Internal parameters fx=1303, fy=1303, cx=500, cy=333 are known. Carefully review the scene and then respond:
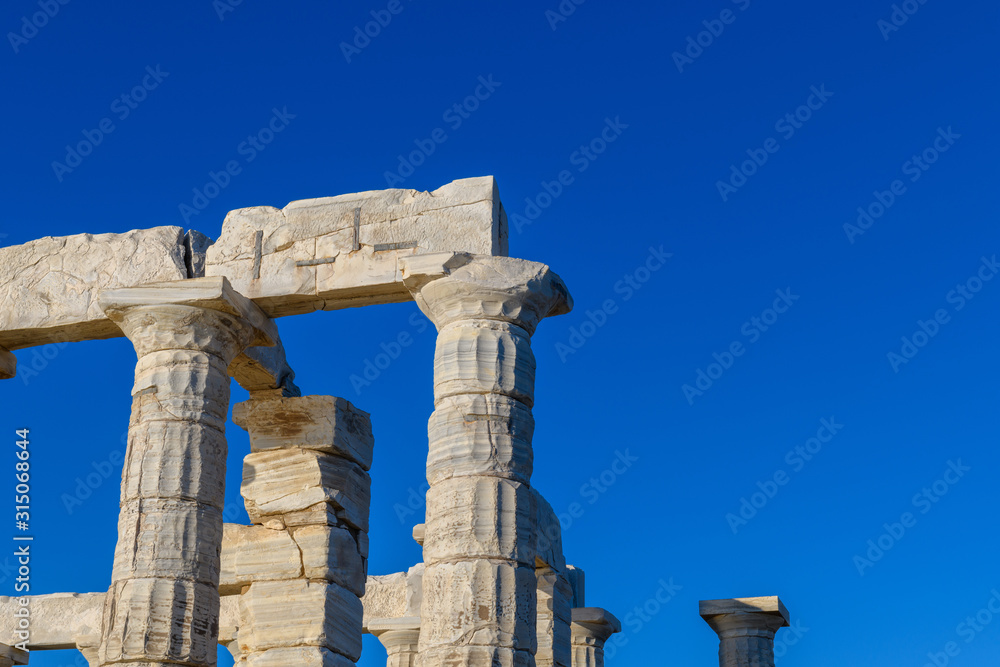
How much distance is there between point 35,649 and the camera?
2472cm

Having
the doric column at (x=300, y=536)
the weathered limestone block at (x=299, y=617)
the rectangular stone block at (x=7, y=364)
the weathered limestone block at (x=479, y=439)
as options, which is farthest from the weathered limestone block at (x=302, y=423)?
the weathered limestone block at (x=479, y=439)

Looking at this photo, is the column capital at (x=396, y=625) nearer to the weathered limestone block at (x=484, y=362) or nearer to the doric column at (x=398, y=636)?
the doric column at (x=398, y=636)

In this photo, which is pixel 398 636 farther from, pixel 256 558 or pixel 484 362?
pixel 484 362

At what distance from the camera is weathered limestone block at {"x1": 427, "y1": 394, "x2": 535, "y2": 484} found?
14.3 meters

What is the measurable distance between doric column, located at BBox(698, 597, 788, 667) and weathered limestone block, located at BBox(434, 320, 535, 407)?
1166 cm

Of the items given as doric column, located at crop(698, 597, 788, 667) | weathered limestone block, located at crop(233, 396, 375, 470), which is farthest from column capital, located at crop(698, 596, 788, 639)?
weathered limestone block, located at crop(233, 396, 375, 470)

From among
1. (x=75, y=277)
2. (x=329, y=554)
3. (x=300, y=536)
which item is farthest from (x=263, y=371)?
(x=75, y=277)

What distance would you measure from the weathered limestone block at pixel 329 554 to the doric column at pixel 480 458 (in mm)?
3611

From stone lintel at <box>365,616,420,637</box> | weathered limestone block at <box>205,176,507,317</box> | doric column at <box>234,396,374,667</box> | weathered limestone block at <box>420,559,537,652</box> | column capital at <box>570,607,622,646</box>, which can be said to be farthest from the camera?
column capital at <box>570,607,622,646</box>

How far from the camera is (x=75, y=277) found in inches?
667

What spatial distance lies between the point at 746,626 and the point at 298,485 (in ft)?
35.1

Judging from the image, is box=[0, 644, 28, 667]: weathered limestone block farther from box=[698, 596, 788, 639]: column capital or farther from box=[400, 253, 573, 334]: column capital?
box=[400, 253, 573, 334]: column capital

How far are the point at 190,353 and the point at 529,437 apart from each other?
4.39 m

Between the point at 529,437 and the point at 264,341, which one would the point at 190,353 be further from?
the point at 529,437
